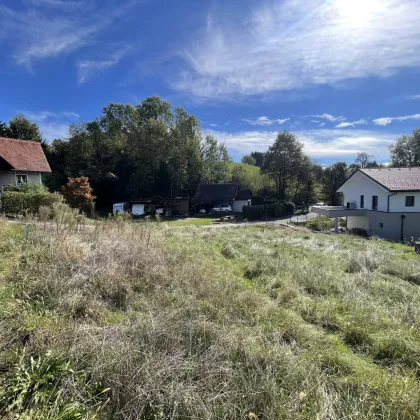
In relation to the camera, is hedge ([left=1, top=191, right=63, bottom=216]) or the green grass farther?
the green grass

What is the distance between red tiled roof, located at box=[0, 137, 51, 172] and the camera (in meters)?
20.5

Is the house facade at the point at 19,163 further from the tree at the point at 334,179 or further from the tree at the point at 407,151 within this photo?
the tree at the point at 407,151

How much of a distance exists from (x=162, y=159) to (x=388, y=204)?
28.7m

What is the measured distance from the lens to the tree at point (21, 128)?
104 ft

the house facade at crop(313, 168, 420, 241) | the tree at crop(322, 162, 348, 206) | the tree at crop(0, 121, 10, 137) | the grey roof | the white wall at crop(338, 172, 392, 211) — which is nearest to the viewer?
the house facade at crop(313, 168, 420, 241)

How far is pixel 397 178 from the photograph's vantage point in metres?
22.3

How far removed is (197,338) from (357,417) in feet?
5.16

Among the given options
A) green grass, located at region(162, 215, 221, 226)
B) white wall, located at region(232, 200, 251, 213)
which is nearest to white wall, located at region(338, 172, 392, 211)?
green grass, located at region(162, 215, 221, 226)

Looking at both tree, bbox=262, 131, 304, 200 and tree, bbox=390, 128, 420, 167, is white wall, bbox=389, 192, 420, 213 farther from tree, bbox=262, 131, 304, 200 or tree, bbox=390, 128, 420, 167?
tree, bbox=390, 128, 420, 167

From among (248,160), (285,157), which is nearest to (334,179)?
(285,157)

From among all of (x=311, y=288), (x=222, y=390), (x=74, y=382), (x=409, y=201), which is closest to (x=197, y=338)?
(x=222, y=390)

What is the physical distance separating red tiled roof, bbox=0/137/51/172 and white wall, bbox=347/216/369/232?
92.8 feet

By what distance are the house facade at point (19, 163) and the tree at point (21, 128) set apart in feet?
38.2

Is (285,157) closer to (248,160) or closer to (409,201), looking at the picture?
(409,201)
